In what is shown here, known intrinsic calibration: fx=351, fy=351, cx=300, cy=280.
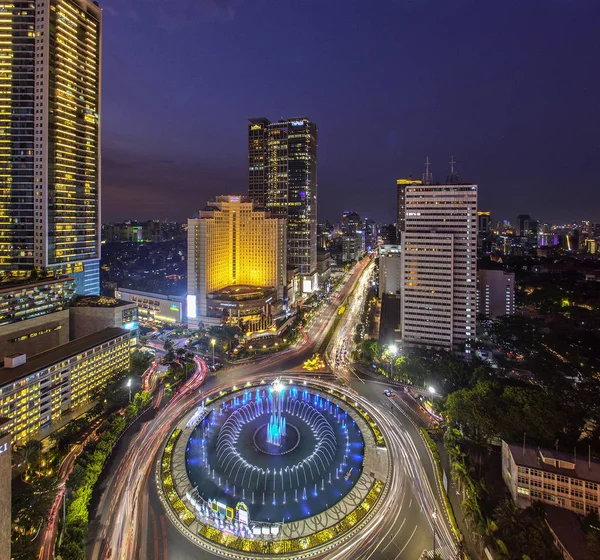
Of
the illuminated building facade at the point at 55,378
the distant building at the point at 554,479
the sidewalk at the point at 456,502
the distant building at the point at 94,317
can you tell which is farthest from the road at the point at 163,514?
the distant building at the point at 94,317

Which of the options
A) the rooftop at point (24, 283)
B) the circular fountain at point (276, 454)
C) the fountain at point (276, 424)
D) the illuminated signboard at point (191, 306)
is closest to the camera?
the circular fountain at point (276, 454)

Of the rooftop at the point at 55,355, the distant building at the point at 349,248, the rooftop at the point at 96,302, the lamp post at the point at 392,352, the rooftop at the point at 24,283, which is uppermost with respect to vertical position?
the distant building at the point at 349,248

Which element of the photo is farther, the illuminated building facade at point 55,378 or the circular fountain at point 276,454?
the illuminated building facade at point 55,378

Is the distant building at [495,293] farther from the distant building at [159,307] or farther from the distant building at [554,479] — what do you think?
the distant building at [159,307]

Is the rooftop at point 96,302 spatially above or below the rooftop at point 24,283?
below

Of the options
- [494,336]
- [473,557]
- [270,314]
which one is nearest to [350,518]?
[473,557]

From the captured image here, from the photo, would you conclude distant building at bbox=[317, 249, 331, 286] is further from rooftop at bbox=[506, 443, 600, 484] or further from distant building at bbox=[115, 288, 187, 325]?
rooftop at bbox=[506, 443, 600, 484]

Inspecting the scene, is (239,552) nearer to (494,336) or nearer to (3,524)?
(3,524)

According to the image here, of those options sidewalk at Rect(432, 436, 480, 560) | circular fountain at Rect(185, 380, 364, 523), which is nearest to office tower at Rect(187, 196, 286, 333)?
circular fountain at Rect(185, 380, 364, 523)
